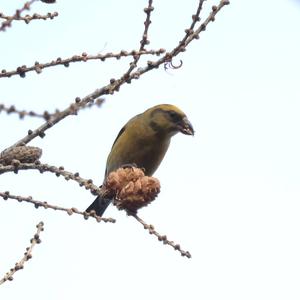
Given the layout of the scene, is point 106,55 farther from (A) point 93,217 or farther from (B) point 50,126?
(A) point 93,217

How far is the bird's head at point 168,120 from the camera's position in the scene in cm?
420

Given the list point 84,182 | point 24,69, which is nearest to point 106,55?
point 24,69

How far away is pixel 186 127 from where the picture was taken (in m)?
4.13

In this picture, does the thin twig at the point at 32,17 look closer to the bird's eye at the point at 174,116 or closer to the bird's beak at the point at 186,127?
the bird's beak at the point at 186,127

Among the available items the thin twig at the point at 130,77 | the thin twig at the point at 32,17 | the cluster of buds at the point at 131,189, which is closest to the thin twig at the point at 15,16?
the thin twig at the point at 32,17

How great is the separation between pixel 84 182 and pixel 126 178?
1.31 ft

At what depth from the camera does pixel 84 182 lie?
2021 mm

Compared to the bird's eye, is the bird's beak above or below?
below

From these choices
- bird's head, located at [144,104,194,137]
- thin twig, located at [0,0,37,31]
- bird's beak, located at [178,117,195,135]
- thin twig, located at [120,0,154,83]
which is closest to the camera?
thin twig, located at [0,0,37,31]

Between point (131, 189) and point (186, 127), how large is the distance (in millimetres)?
1858

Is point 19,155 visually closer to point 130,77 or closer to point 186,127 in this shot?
point 130,77

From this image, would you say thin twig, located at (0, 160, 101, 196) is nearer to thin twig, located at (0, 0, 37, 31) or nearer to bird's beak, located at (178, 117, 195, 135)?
thin twig, located at (0, 0, 37, 31)

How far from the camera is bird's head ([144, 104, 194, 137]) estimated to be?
165 inches

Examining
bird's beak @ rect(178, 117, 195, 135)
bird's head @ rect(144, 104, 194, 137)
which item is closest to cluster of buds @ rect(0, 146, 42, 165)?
bird's beak @ rect(178, 117, 195, 135)
